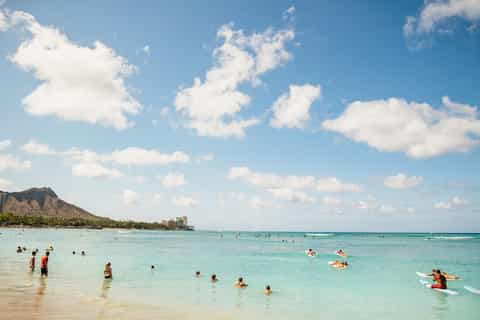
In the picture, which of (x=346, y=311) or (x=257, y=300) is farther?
(x=257, y=300)

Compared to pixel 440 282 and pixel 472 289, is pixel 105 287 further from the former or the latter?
pixel 472 289

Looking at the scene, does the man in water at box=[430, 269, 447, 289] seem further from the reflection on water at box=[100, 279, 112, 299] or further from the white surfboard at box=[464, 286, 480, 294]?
the reflection on water at box=[100, 279, 112, 299]

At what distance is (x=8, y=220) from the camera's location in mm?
183750

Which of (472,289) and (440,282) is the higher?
(440,282)

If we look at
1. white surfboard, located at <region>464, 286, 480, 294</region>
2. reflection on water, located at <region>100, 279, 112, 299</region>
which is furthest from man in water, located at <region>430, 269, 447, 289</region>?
reflection on water, located at <region>100, 279, 112, 299</region>

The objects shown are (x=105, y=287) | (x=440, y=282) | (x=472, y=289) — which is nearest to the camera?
(x=105, y=287)

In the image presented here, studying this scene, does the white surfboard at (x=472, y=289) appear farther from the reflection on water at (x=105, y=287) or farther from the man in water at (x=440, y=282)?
the reflection on water at (x=105, y=287)

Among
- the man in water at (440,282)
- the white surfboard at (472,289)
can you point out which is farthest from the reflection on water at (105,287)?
the white surfboard at (472,289)

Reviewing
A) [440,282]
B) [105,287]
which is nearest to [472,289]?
[440,282]

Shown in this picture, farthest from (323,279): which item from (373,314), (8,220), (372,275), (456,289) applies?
(8,220)

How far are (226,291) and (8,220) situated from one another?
20294 cm

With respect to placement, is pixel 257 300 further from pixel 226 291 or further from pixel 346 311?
pixel 346 311

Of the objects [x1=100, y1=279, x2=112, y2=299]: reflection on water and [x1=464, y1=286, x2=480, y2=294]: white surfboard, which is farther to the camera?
[x1=464, y1=286, x2=480, y2=294]: white surfboard

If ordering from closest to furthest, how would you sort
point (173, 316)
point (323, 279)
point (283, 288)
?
point (173, 316)
point (283, 288)
point (323, 279)
